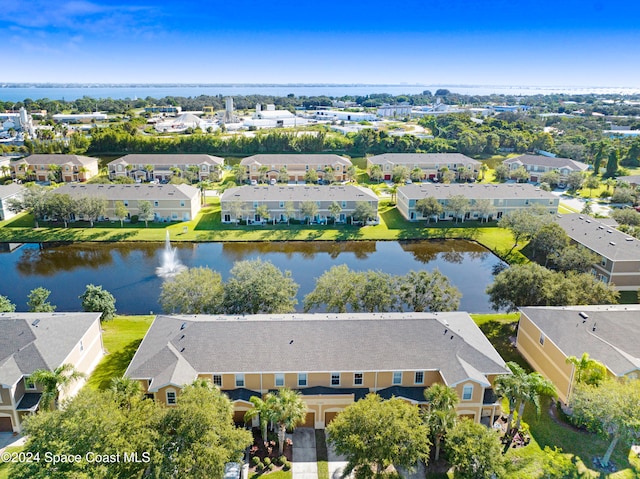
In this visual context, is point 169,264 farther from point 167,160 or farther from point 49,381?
point 167,160

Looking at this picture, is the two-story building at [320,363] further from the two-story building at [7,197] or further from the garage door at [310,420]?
the two-story building at [7,197]

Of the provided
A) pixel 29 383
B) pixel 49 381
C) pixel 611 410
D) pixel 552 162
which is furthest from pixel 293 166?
pixel 611 410

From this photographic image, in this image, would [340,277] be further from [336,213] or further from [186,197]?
[186,197]

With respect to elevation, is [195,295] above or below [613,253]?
above

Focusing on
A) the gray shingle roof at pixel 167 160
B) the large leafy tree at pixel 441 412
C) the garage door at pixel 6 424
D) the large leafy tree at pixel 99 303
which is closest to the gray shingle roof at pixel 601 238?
the large leafy tree at pixel 441 412

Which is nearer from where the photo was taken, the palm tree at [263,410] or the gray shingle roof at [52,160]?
the palm tree at [263,410]

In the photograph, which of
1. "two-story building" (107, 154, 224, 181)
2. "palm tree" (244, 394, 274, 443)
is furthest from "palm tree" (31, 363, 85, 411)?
"two-story building" (107, 154, 224, 181)

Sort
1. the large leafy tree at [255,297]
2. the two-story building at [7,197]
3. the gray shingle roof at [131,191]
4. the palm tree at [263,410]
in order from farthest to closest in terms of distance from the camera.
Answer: the gray shingle roof at [131,191]
the two-story building at [7,197]
the large leafy tree at [255,297]
the palm tree at [263,410]

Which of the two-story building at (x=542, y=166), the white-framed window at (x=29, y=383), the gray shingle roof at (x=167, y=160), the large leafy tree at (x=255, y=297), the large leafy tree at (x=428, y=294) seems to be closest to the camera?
the white-framed window at (x=29, y=383)
